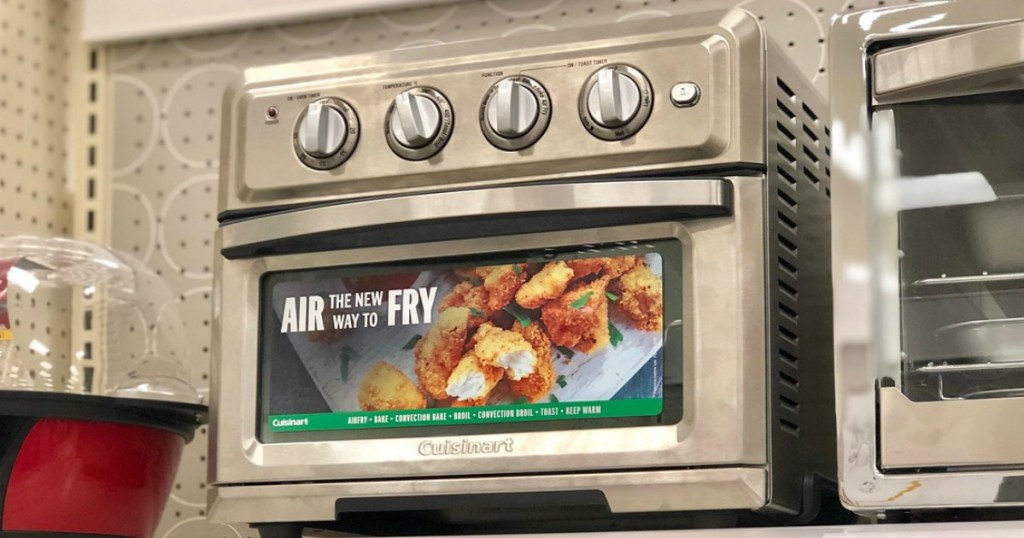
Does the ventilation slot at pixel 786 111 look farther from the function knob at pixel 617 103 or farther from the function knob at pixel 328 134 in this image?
the function knob at pixel 328 134

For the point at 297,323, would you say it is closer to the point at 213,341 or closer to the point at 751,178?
the point at 213,341

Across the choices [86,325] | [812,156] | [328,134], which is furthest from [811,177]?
[86,325]

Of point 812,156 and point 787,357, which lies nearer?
point 787,357

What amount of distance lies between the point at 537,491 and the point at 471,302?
0.17m

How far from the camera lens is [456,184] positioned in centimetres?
120

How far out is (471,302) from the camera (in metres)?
1.18

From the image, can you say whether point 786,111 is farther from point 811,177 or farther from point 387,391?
point 387,391

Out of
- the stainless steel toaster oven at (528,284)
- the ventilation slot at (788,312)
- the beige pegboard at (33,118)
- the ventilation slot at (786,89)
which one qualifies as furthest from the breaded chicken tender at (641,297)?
the beige pegboard at (33,118)

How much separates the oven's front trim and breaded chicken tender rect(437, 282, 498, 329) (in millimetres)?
139

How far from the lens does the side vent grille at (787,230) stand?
A: 1127 millimetres

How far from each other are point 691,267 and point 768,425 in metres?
0.14

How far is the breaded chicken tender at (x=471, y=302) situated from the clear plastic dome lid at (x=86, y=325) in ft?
1.38

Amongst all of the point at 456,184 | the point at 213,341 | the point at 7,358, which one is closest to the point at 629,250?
the point at 456,184

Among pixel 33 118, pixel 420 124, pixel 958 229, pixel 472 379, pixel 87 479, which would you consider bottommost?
pixel 87 479
